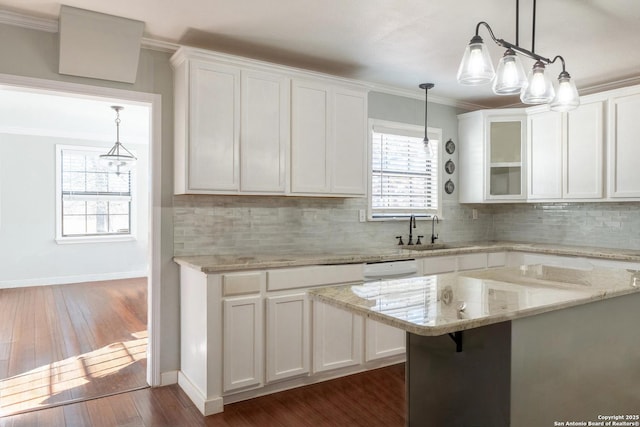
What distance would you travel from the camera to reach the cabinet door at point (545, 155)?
4113 millimetres

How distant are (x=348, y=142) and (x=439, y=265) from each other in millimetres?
1302

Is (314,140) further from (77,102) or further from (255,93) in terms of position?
(77,102)

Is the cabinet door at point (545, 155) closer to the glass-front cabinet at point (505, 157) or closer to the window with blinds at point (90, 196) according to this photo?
the glass-front cabinet at point (505, 157)

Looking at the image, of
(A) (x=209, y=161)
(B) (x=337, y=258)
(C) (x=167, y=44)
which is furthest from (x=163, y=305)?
(C) (x=167, y=44)

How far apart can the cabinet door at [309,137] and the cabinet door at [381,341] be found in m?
1.13

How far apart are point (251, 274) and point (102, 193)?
5.70m

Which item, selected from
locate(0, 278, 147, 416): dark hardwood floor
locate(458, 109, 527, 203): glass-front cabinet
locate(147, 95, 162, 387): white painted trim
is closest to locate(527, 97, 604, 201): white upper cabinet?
locate(458, 109, 527, 203): glass-front cabinet

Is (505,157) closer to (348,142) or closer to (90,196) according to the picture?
(348,142)

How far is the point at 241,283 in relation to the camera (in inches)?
109

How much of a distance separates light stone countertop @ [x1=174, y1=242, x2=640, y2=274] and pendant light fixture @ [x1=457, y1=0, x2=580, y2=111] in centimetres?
159

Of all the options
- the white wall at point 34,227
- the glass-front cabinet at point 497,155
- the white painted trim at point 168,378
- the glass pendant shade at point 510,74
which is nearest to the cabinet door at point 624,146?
the glass-front cabinet at point 497,155

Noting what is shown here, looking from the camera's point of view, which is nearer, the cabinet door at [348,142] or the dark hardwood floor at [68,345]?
the dark hardwood floor at [68,345]

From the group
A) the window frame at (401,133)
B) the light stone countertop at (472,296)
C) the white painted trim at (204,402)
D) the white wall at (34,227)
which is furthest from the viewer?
the white wall at (34,227)

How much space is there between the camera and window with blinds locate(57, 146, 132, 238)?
7.09 m
